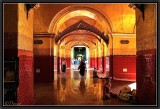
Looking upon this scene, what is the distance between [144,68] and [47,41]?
27.7 ft

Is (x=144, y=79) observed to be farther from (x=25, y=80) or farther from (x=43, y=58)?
(x=43, y=58)

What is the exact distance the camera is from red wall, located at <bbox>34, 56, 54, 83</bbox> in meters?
13.7

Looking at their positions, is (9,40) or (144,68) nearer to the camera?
(9,40)

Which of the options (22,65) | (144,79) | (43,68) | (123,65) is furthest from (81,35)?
(22,65)

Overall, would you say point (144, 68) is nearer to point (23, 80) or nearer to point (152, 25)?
point (152, 25)

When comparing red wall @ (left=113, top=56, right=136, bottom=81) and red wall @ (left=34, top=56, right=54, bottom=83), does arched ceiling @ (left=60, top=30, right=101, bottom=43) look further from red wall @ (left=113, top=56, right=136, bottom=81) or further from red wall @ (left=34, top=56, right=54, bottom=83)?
red wall @ (left=113, top=56, right=136, bottom=81)

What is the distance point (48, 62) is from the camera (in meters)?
13.7

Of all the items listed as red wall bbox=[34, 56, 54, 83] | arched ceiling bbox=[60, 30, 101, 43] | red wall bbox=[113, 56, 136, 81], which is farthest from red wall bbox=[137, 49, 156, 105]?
arched ceiling bbox=[60, 30, 101, 43]

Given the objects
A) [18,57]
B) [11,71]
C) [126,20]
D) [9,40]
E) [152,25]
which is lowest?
[11,71]

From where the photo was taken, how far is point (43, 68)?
13.7 meters

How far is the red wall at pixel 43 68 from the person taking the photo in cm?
1366

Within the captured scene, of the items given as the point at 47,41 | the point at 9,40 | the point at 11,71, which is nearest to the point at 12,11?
the point at 9,40

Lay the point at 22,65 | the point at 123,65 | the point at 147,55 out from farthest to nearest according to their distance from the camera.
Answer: the point at 123,65, the point at 147,55, the point at 22,65

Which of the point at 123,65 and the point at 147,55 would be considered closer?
the point at 147,55
